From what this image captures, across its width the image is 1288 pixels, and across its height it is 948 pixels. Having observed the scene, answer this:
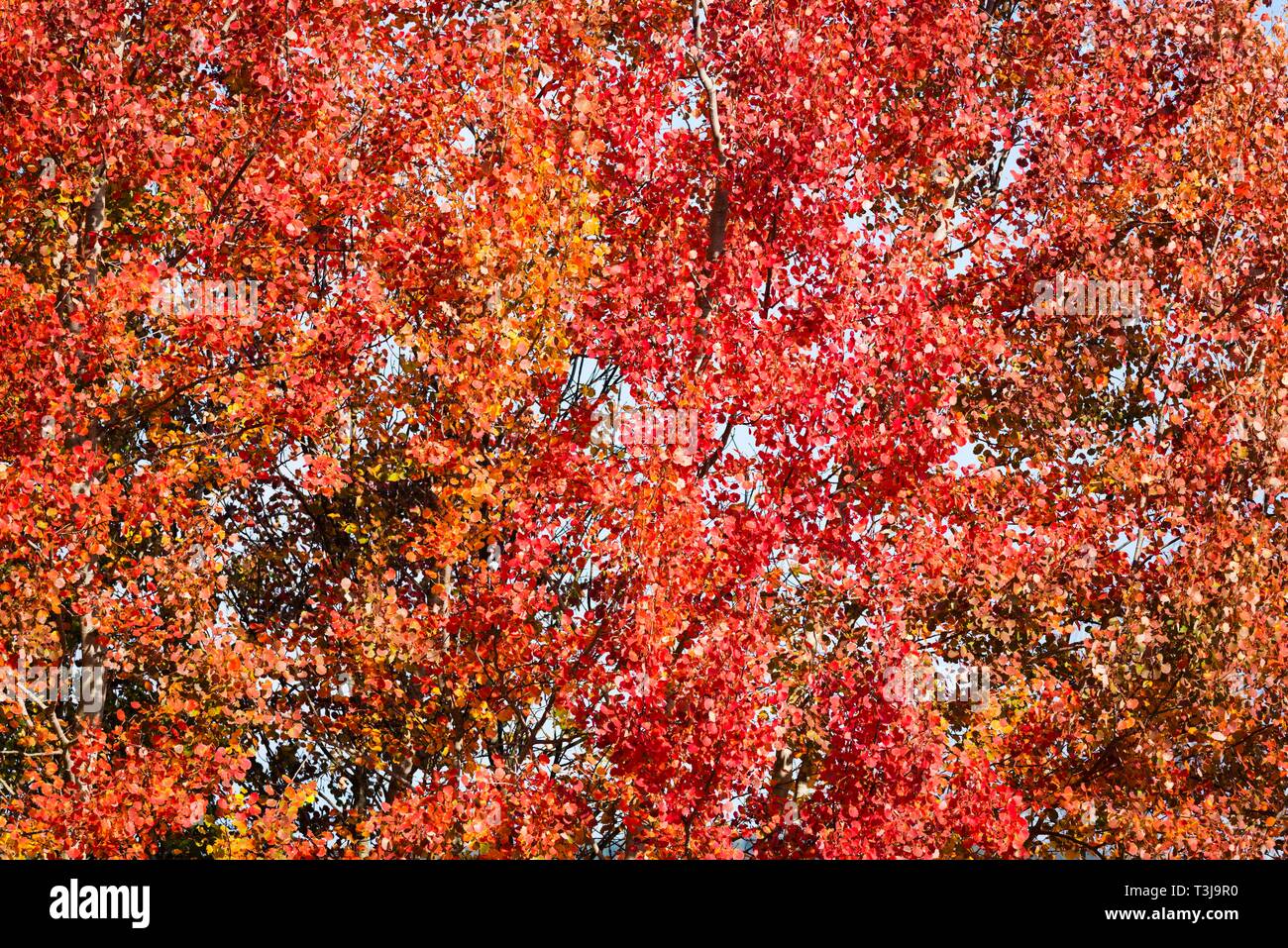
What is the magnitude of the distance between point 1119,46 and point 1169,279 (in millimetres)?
3476

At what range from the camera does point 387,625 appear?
17656 mm

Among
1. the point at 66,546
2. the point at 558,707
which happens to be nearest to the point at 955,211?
the point at 558,707

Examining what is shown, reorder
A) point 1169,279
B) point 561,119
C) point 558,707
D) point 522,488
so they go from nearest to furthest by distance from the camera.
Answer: point 558,707 → point 522,488 → point 561,119 → point 1169,279

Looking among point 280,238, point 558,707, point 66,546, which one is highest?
point 280,238

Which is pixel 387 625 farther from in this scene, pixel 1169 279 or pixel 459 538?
pixel 1169 279

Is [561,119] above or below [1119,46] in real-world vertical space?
below

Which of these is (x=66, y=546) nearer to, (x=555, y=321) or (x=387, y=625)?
(x=387, y=625)

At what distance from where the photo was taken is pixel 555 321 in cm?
1794
